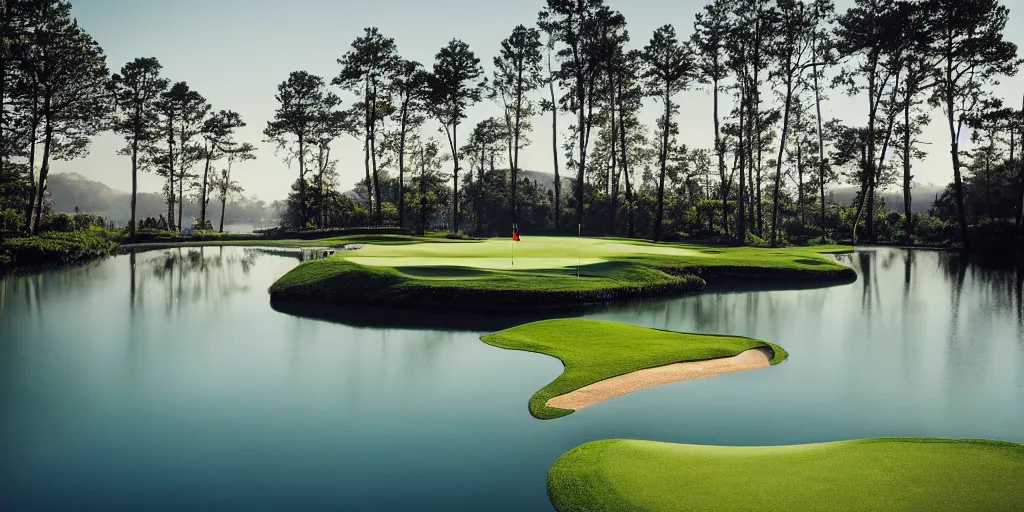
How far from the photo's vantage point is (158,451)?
8.57 metres

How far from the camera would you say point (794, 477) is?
23.2ft

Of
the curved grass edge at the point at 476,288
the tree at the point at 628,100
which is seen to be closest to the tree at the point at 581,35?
the tree at the point at 628,100

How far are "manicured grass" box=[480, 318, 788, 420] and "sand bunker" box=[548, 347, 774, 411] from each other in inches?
5.6

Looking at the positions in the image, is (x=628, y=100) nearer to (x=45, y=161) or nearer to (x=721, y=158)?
(x=721, y=158)

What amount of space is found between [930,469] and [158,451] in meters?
8.68

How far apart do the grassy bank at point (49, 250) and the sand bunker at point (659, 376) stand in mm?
30475

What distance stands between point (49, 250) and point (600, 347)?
108 ft

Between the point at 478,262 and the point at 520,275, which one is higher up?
the point at 478,262

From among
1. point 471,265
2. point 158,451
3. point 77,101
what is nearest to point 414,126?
point 77,101

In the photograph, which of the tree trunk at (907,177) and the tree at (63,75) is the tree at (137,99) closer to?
the tree at (63,75)

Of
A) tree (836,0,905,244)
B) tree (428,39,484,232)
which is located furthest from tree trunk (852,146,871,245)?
tree (428,39,484,232)

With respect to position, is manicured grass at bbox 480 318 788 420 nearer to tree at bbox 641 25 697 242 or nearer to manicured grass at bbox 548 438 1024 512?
manicured grass at bbox 548 438 1024 512

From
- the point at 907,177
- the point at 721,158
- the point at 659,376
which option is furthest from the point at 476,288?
the point at 907,177

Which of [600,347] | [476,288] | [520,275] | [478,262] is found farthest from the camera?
[478,262]
